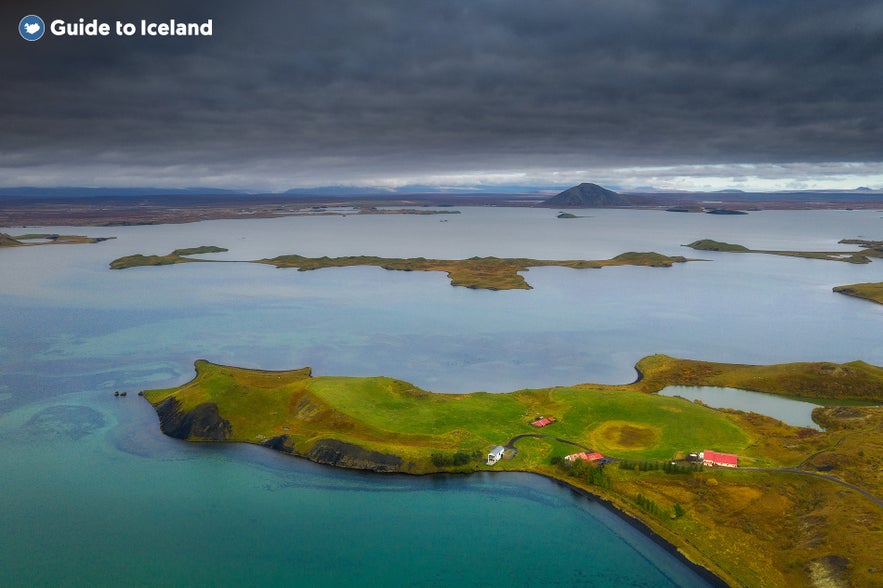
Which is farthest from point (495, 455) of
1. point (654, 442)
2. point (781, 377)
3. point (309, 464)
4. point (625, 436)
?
point (781, 377)

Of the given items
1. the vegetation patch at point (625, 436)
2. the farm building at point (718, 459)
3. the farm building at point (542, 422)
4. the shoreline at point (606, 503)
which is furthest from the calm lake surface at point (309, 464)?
the farm building at point (718, 459)

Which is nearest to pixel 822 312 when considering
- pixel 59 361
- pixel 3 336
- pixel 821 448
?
pixel 821 448

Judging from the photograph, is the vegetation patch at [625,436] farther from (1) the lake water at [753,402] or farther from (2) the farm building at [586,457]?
(1) the lake water at [753,402]

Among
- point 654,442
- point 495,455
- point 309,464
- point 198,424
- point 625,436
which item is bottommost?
point 309,464

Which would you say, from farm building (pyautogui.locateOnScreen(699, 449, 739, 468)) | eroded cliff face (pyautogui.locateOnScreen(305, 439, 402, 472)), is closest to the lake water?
farm building (pyautogui.locateOnScreen(699, 449, 739, 468))

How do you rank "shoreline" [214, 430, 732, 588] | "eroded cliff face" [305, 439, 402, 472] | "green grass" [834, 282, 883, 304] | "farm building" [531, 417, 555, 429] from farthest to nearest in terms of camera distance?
"green grass" [834, 282, 883, 304]
"farm building" [531, 417, 555, 429]
"eroded cliff face" [305, 439, 402, 472]
"shoreline" [214, 430, 732, 588]

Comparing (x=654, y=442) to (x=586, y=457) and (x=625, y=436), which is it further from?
(x=586, y=457)

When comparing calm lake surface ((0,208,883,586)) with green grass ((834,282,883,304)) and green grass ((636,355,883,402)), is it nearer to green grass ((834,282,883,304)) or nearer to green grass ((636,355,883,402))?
green grass ((636,355,883,402))
